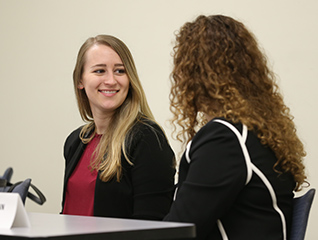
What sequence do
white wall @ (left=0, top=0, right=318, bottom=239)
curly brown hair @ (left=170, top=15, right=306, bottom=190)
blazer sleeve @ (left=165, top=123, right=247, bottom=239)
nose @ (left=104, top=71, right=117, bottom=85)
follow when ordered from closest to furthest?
blazer sleeve @ (left=165, top=123, right=247, bottom=239) → curly brown hair @ (left=170, top=15, right=306, bottom=190) → nose @ (left=104, top=71, right=117, bottom=85) → white wall @ (left=0, top=0, right=318, bottom=239)

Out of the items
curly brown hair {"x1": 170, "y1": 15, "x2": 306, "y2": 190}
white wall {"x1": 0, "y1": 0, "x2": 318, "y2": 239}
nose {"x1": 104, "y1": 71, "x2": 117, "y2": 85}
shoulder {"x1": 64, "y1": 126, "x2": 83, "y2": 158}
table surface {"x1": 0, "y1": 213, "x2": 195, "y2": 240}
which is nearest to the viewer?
table surface {"x1": 0, "y1": 213, "x2": 195, "y2": 240}

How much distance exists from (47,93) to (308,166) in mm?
2173

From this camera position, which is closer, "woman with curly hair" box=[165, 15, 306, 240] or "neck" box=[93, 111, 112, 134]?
"woman with curly hair" box=[165, 15, 306, 240]

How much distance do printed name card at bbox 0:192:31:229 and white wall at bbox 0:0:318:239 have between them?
7.23 ft

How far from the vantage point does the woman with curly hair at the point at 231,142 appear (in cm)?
127

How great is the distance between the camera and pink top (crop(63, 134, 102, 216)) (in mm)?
1961

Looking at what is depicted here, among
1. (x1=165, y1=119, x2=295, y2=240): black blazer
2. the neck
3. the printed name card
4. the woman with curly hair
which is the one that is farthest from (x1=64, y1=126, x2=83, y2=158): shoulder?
the printed name card

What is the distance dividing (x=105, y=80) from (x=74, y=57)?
2.00 m

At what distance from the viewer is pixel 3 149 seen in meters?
4.41

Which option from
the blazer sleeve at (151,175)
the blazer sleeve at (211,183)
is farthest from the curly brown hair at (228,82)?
the blazer sleeve at (151,175)

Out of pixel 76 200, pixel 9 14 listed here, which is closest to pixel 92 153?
pixel 76 200

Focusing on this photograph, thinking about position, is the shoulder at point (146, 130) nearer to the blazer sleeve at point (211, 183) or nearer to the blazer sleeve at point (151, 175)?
the blazer sleeve at point (151, 175)

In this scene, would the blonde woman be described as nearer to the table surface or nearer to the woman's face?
the woman's face

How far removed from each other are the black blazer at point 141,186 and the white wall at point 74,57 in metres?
1.27
